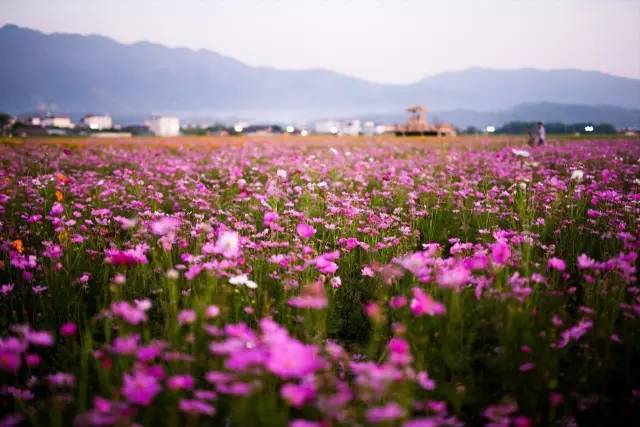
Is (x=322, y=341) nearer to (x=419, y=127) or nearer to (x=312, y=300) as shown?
(x=312, y=300)

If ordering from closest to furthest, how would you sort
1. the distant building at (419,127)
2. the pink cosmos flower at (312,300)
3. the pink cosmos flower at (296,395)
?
the pink cosmos flower at (296,395)
the pink cosmos flower at (312,300)
the distant building at (419,127)

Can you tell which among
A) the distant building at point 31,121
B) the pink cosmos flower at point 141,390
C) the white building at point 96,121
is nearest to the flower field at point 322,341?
the pink cosmos flower at point 141,390

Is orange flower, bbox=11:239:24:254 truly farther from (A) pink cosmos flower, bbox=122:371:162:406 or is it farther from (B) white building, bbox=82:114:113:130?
(B) white building, bbox=82:114:113:130

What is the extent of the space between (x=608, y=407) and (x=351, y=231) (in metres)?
2.43

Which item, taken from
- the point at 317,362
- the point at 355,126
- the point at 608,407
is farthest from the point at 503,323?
the point at 355,126

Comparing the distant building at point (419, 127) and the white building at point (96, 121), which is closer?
the distant building at point (419, 127)

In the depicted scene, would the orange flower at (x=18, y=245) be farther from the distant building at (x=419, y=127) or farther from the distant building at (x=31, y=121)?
the distant building at (x=31, y=121)

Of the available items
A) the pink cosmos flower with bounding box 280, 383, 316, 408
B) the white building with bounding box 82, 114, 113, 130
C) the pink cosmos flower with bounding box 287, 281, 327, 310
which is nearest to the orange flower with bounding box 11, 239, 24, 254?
the pink cosmos flower with bounding box 287, 281, 327, 310

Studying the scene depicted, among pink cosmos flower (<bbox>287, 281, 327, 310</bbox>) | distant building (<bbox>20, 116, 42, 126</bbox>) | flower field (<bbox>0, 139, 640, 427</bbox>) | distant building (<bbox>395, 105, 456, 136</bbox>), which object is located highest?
distant building (<bbox>20, 116, 42, 126</bbox>)

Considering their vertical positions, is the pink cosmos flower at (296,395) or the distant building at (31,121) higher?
the distant building at (31,121)

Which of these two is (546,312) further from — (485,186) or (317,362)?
(485,186)

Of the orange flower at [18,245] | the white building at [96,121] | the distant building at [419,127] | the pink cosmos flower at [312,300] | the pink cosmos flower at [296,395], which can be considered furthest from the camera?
the white building at [96,121]

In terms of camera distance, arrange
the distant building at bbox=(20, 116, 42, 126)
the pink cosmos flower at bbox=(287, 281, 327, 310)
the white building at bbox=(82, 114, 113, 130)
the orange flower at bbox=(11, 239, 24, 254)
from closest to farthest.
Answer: the pink cosmos flower at bbox=(287, 281, 327, 310) < the orange flower at bbox=(11, 239, 24, 254) < the distant building at bbox=(20, 116, 42, 126) < the white building at bbox=(82, 114, 113, 130)

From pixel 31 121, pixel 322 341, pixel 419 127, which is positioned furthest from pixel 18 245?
pixel 31 121
